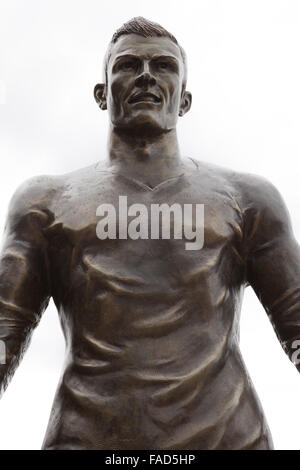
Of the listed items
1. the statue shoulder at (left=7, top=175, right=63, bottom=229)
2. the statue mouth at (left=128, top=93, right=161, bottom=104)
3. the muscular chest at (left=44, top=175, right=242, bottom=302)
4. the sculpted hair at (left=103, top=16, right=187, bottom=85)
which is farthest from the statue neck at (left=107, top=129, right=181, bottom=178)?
the sculpted hair at (left=103, top=16, right=187, bottom=85)

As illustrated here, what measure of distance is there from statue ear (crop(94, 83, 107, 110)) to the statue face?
0.34 meters

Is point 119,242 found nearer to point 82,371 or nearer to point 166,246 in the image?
point 166,246

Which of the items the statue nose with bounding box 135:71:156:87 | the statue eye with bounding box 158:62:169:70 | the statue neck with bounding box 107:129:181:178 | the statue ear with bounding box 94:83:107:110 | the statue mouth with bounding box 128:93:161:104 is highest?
the statue eye with bounding box 158:62:169:70

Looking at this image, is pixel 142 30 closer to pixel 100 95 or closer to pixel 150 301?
pixel 100 95

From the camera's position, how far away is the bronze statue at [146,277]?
5.31 m

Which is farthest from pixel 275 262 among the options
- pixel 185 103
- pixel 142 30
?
pixel 142 30

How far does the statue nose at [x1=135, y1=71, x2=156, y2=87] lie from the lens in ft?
19.5

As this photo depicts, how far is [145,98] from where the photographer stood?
5.95 meters

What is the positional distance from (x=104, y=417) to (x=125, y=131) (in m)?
1.92

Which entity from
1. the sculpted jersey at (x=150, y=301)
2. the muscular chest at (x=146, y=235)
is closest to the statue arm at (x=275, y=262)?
the sculpted jersey at (x=150, y=301)

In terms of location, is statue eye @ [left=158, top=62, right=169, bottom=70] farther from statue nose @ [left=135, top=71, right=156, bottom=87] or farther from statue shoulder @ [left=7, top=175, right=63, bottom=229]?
statue shoulder @ [left=7, top=175, right=63, bottom=229]

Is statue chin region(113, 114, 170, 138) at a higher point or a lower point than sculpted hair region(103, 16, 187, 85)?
lower

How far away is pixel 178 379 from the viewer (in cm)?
532
